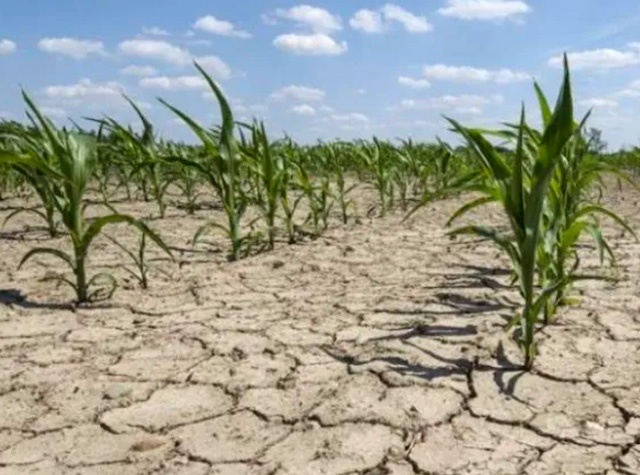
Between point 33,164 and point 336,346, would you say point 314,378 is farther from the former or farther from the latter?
point 33,164

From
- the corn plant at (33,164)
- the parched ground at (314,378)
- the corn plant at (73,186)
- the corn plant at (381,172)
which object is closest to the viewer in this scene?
the parched ground at (314,378)

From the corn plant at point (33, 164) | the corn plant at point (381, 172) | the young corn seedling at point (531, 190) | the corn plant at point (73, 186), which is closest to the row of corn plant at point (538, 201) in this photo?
the young corn seedling at point (531, 190)

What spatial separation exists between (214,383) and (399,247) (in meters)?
1.74

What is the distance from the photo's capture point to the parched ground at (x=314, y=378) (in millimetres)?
1264

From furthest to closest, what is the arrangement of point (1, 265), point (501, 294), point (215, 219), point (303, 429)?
point (215, 219) < point (1, 265) < point (501, 294) < point (303, 429)

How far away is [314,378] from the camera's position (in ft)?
5.26

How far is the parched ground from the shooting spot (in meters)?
1.26

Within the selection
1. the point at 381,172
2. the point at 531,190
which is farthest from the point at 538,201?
the point at 381,172

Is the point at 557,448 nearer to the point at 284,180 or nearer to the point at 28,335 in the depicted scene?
the point at 28,335

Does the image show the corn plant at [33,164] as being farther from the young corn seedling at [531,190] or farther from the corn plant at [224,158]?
the young corn seedling at [531,190]

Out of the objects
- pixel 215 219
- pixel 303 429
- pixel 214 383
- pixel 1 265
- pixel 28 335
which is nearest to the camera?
pixel 303 429

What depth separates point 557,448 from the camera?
4.10ft

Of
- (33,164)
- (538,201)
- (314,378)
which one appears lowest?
(314,378)

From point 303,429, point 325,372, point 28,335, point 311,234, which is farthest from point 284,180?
point 303,429
